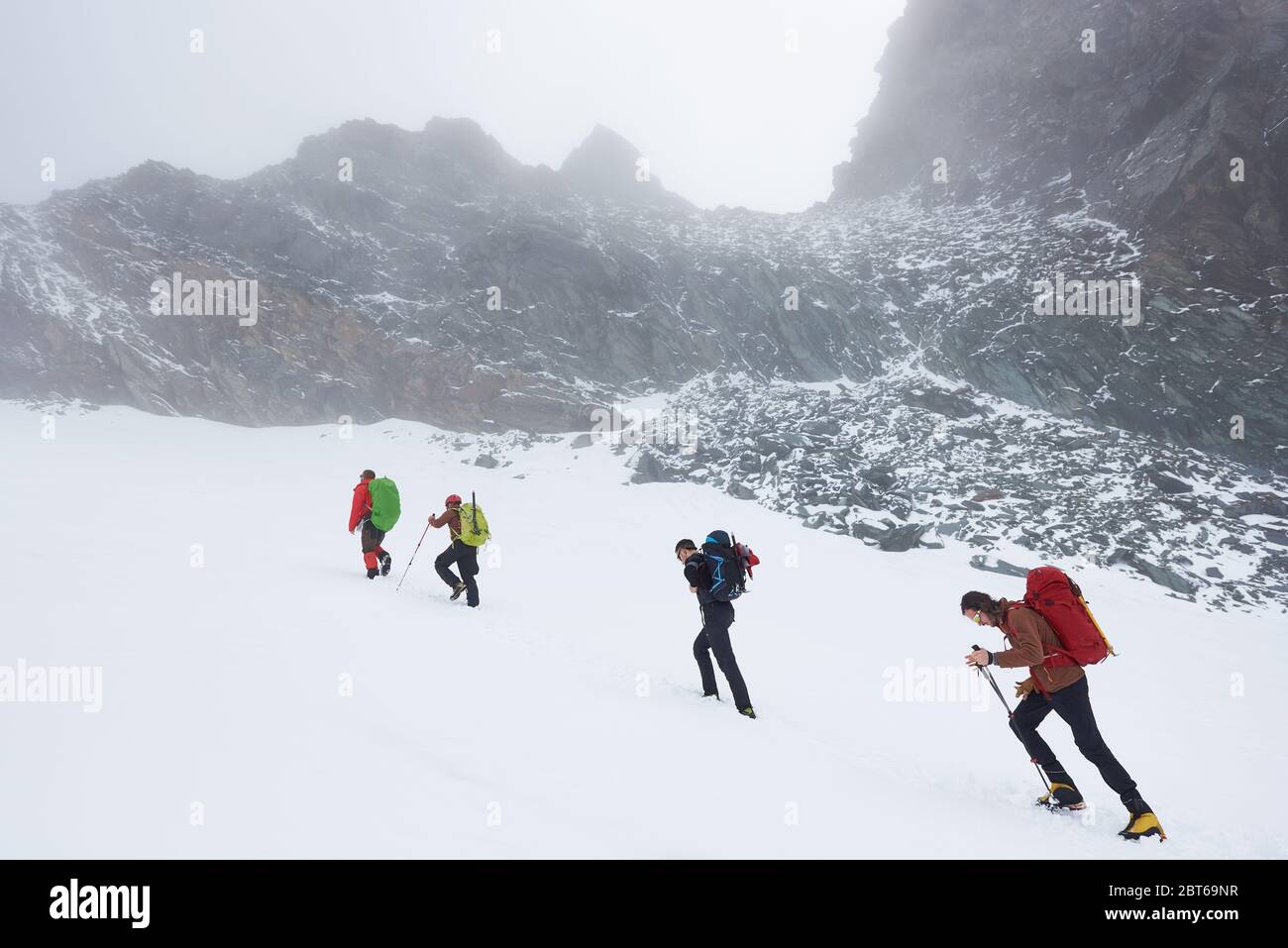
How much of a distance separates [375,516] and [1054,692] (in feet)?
31.4

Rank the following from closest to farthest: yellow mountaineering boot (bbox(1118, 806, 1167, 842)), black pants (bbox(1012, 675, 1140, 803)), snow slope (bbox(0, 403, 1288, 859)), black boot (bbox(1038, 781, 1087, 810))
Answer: snow slope (bbox(0, 403, 1288, 859))
yellow mountaineering boot (bbox(1118, 806, 1167, 842))
black pants (bbox(1012, 675, 1140, 803))
black boot (bbox(1038, 781, 1087, 810))

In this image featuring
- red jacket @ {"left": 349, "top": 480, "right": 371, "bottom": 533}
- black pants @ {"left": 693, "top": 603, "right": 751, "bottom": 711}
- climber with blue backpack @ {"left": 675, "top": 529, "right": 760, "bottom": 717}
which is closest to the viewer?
black pants @ {"left": 693, "top": 603, "right": 751, "bottom": 711}

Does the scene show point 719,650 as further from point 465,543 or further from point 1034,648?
point 465,543

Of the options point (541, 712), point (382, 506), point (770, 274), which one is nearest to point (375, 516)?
point (382, 506)

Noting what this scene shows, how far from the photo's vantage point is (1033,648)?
484cm

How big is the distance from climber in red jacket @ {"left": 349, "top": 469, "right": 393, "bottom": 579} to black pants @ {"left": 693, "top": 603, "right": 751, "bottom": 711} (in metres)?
6.06

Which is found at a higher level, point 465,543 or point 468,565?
point 465,543

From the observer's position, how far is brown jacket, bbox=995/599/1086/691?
486 cm

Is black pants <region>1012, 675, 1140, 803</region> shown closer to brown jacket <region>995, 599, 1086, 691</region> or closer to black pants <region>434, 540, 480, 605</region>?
brown jacket <region>995, 599, 1086, 691</region>

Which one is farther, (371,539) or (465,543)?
(371,539)

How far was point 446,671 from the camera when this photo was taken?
18.4ft

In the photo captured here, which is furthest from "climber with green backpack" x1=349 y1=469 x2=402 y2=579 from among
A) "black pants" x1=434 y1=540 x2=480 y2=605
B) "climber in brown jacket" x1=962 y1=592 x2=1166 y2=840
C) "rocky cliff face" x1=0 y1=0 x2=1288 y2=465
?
"rocky cliff face" x1=0 y1=0 x2=1288 y2=465
